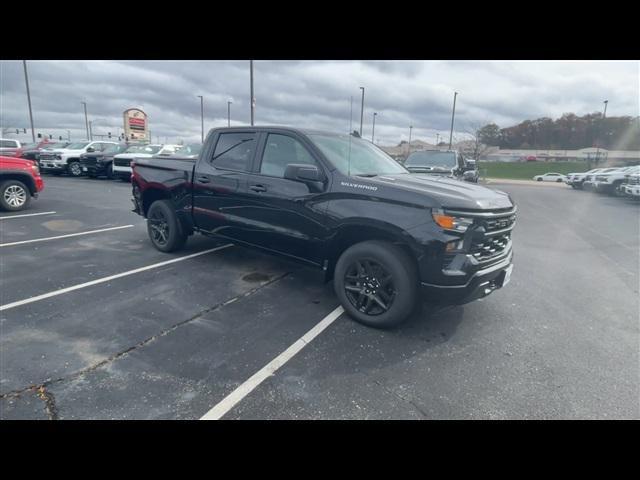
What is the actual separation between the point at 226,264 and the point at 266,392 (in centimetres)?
310

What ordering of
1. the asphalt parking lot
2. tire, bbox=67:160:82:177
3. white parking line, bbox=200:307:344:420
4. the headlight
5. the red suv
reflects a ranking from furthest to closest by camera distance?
tire, bbox=67:160:82:177 < the red suv < the headlight < the asphalt parking lot < white parking line, bbox=200:307:344:420

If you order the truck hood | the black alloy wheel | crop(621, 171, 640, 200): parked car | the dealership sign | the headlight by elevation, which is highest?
the dealership sign

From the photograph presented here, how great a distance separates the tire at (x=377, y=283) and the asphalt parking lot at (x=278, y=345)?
174 mm

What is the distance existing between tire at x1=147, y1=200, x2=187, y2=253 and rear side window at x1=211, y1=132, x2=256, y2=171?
1.21 m

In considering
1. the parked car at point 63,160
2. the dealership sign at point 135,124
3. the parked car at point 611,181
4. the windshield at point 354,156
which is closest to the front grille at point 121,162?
the parked car at point 63,160

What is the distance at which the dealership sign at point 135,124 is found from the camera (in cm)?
3903

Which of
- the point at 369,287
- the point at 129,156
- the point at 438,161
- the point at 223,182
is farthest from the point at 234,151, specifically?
the point at 129,156

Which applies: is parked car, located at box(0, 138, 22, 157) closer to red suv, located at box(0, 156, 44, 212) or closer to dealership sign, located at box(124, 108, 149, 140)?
red suv, located at box(0, 156, 44, 212)

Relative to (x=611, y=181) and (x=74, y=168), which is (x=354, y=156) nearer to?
(x=74, y=168)

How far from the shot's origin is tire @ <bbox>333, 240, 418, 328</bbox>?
11.0ft

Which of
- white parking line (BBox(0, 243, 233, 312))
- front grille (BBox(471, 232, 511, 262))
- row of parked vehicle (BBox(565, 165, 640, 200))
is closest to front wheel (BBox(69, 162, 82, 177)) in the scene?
white parking line (BBox(0, 243, 233, 312))

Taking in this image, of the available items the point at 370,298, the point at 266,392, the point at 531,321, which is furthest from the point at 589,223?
the point at 266,392

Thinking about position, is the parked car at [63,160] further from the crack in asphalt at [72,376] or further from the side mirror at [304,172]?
the side mirror at [304,172]
